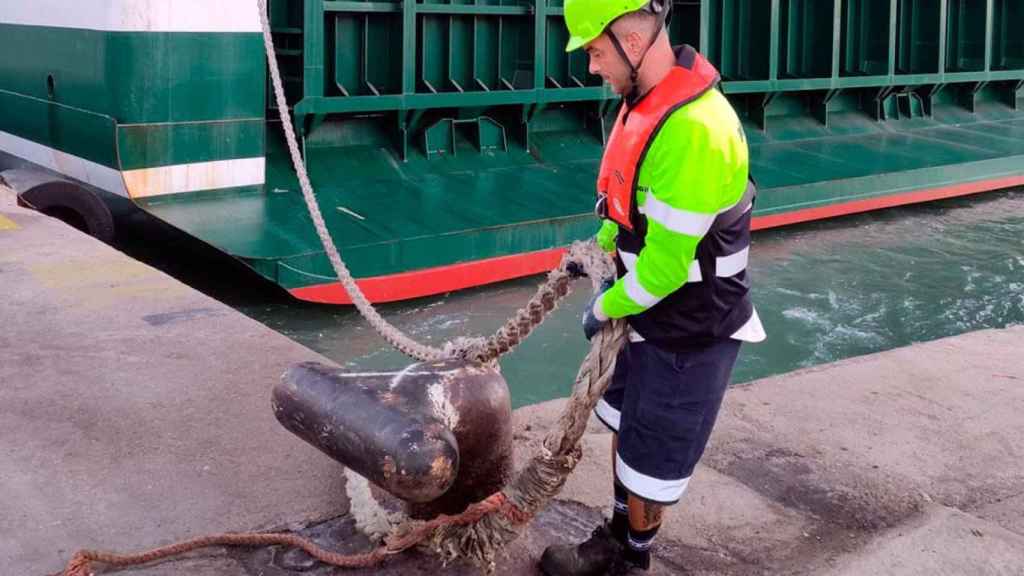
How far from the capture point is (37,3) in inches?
321

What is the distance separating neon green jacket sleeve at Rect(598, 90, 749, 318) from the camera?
2.39m

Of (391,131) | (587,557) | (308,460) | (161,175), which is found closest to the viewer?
(587,557)

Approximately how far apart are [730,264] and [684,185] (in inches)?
10.1

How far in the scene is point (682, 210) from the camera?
2.40 metres

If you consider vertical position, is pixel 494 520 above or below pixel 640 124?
below

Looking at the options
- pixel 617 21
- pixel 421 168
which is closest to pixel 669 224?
pixel 617 21

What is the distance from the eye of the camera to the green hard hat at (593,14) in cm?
242

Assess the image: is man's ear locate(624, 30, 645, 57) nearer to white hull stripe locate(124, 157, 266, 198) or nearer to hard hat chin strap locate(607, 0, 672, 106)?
hard hat chin strap locate(607, 0, 672, 106)

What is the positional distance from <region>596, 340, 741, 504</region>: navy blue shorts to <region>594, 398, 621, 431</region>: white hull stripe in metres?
0.25

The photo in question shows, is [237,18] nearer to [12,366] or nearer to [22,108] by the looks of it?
[22,108]

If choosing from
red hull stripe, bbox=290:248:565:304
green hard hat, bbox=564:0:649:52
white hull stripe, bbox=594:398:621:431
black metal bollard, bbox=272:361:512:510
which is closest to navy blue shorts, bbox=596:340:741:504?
white hull stripe, bbox=594:398:621:431

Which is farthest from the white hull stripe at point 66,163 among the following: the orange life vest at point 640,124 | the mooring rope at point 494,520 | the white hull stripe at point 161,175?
the orange life vest at point 640,124

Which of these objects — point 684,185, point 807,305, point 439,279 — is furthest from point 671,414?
point 807,305

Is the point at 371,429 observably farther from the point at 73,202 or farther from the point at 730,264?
the point at 73,202
